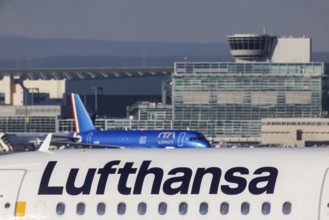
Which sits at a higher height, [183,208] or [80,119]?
[183,208]

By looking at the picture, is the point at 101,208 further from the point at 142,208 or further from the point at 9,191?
the point at 9,191

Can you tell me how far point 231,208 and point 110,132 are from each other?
10654 centimetres

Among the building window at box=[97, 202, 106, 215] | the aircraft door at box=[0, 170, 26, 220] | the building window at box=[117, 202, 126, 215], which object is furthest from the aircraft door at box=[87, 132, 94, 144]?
the building window at box=[117, 202, 126, 215]

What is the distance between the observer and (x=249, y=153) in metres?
30.3

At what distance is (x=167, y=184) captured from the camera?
3019cm

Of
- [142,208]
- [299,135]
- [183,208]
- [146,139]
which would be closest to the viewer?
[183,208]

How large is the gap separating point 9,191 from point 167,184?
391cm

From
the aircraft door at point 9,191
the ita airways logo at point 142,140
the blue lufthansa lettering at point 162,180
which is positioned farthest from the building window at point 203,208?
the ita airways logo at point 142,140

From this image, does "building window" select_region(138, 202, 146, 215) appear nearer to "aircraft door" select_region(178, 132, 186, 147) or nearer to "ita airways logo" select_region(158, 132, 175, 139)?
"ita airways logo" select_region(158, 132, 175, 139)

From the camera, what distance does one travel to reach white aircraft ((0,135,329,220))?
94.6ft

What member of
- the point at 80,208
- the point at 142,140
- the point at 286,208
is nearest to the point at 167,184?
the point at 80,208

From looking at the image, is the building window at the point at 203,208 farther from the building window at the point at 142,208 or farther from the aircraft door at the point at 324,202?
the aircraft door at the point at 324,202

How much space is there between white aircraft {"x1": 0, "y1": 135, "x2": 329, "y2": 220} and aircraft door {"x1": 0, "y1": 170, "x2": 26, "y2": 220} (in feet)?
0.08

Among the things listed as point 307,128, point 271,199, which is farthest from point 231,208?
point 307,128
